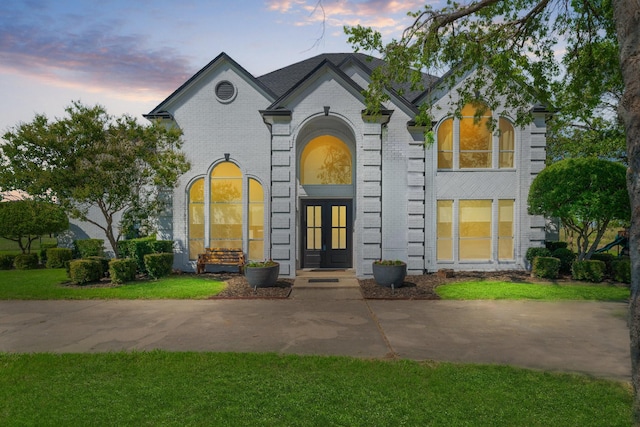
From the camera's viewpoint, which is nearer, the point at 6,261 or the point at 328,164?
the point at 328,164

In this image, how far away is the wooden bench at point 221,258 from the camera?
49.7 ft

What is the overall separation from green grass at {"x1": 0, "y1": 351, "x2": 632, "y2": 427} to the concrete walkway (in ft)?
2.14

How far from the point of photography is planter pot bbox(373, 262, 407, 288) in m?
12.2

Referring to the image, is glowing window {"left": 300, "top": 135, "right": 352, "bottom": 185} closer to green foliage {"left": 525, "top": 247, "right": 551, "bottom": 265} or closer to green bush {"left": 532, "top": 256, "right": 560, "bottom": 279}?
green foliage {"left": 525, "top": 247, "right": 551, "bottom": 265}

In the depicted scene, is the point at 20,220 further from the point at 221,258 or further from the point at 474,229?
the point at 474,229

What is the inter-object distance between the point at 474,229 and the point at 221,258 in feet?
33.9

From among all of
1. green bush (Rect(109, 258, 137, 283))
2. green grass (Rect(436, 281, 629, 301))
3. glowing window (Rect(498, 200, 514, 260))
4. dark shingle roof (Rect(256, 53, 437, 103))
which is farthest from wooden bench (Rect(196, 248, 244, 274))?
glowing window (Rect(498, 200, 514, 260))

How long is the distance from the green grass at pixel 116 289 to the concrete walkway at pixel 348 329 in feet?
1.90

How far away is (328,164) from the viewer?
16.2 metres

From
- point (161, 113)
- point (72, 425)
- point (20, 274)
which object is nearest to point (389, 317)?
point (72, 425)

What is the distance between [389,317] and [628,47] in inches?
267

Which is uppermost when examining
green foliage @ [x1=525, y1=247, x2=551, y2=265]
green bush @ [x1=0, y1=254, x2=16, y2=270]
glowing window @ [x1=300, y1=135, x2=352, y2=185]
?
glowing window @ [x1=300, y1=135, x2=352, y2=185]

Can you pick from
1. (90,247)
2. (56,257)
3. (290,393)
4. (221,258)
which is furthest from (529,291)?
(56,257)

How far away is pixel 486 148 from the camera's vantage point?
15.7 m
